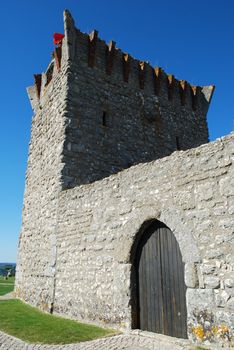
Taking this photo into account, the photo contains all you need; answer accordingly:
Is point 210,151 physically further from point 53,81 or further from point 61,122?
point 53,81

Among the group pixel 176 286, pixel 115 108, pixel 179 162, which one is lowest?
pixel 176 286

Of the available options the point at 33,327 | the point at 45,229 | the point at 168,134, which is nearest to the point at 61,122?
the point at 45,229

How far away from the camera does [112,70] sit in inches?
432

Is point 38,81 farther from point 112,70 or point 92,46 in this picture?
point 112,70

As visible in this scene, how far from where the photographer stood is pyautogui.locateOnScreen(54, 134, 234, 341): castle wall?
466 centimetres

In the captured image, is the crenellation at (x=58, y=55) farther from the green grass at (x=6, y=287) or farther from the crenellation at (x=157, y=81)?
the green grass at (x=6, y=287)

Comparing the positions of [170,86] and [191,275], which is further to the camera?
[170,86]

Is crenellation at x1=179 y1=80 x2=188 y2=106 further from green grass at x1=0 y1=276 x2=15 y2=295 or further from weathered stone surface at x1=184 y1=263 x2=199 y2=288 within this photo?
green grass at x1=0 y1=276 x2=15 y2=295

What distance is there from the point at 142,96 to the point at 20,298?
7657mm

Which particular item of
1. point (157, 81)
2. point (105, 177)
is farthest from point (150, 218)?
point (157, 81)

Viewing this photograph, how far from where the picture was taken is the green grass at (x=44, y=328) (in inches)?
208

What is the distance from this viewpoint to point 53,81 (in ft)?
35.2

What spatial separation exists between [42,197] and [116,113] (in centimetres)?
351

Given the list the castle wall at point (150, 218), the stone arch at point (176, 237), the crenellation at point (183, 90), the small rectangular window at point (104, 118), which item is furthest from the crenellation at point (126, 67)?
the stone arch at point (176, 237)
